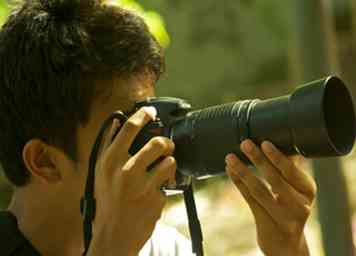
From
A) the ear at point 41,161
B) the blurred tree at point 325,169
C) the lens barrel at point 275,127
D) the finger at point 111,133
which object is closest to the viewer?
the lens barrel at point 275,127

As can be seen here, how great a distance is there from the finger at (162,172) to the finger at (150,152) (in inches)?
0.5

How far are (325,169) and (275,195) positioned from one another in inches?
39.0

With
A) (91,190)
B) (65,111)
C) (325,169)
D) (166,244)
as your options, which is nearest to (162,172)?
(91,190)

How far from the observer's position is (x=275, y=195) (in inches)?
55.3

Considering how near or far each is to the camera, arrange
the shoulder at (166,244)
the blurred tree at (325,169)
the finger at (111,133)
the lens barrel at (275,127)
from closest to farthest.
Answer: the lens barrel at (275,127)
the finger at (111,133)
the shoulder at (166,244)
the blurred tree at (325,169)

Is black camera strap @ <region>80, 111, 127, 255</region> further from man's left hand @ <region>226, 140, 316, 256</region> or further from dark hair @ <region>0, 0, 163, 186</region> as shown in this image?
man's left hand @ <region>226, 140, 316, 256</region>

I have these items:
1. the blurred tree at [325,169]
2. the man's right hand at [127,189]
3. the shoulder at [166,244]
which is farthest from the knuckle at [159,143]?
the blurred tree at [325,169]

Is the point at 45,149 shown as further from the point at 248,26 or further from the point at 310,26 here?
the point at 248,26

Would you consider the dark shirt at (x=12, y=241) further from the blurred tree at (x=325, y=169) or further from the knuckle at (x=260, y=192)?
the blurred tree at (x=325, y=169)

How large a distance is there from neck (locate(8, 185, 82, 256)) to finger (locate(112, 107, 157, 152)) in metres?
0.24

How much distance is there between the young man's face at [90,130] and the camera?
1.50 m

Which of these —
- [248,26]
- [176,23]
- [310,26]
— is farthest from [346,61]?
[310,26]

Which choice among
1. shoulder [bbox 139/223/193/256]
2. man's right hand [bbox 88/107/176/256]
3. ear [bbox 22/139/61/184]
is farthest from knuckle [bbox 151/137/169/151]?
shoulder [bbox 139/223/193/256]

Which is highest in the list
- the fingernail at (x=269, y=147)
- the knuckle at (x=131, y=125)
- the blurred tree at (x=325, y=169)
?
the knuckle at (x=131, y=125)
